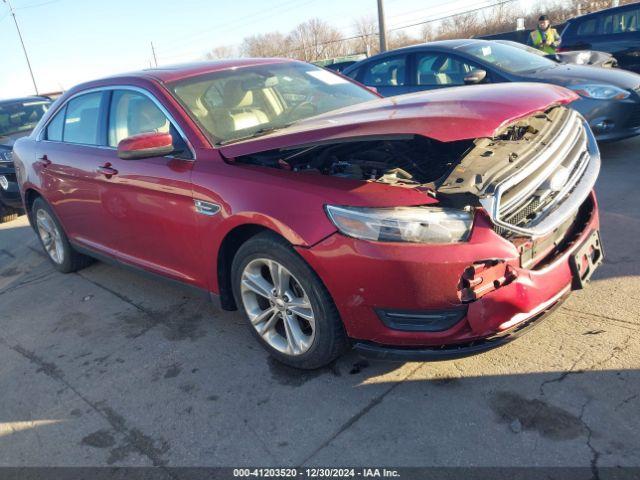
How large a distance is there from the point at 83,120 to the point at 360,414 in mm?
3354

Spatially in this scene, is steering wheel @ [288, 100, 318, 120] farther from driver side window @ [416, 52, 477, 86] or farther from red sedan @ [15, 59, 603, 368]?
driver side window @ [416, 52, 477, 86]

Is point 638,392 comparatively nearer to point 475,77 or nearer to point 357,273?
point 357,273

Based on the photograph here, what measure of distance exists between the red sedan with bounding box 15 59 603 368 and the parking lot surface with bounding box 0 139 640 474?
11.9 inches

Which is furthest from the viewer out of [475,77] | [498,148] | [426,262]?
[475,77]

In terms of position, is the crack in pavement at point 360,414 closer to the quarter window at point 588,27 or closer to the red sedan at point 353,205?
the red sedan at point 353,205

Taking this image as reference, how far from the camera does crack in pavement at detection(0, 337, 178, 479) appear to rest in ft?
8.53

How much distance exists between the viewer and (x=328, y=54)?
179ft

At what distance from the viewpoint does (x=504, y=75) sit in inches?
257

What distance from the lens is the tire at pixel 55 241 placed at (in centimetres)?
509

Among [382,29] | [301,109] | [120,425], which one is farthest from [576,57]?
[382,29]

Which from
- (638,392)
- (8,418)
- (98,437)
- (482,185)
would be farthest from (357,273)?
(8,418)

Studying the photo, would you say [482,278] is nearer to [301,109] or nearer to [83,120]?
[301,109]

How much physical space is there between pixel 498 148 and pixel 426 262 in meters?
0.82

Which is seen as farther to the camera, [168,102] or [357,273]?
[168,102]
